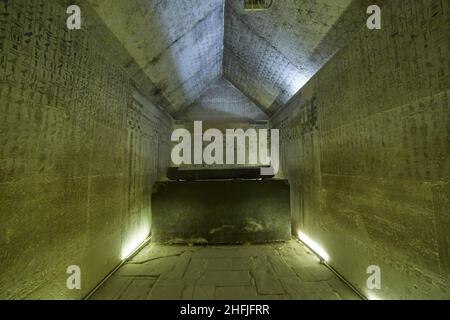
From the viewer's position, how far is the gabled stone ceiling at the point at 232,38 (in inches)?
111

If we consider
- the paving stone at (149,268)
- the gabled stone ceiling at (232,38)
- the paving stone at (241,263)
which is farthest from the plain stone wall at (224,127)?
the paving stone at (149,268)

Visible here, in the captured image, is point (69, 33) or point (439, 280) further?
point (69, 33)

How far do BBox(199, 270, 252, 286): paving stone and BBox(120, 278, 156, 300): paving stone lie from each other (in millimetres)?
703

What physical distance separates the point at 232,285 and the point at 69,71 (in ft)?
10.7

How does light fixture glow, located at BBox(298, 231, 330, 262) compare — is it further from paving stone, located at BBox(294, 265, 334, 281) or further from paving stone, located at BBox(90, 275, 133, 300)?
paving stone, located at BBox(90, 275, 133, 300)

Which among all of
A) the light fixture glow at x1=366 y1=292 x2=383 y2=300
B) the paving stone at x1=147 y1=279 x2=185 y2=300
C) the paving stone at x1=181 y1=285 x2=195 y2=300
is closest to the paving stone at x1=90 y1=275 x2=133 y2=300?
the paving stone at x1=147 y1=279 x2=185 y2=300

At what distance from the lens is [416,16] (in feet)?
6.11

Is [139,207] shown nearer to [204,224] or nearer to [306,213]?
[204,224]

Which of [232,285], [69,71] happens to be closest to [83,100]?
[69,71]

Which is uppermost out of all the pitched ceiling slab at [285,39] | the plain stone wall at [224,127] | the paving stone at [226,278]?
the pitched ceiling slab at [285,39]

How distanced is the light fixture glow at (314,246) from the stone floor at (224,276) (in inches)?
4.8

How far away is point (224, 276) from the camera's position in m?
3.20

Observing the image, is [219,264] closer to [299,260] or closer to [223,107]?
[299,260]

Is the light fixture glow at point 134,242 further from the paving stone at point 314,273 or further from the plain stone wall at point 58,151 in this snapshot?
the paving stone at point 314,273
